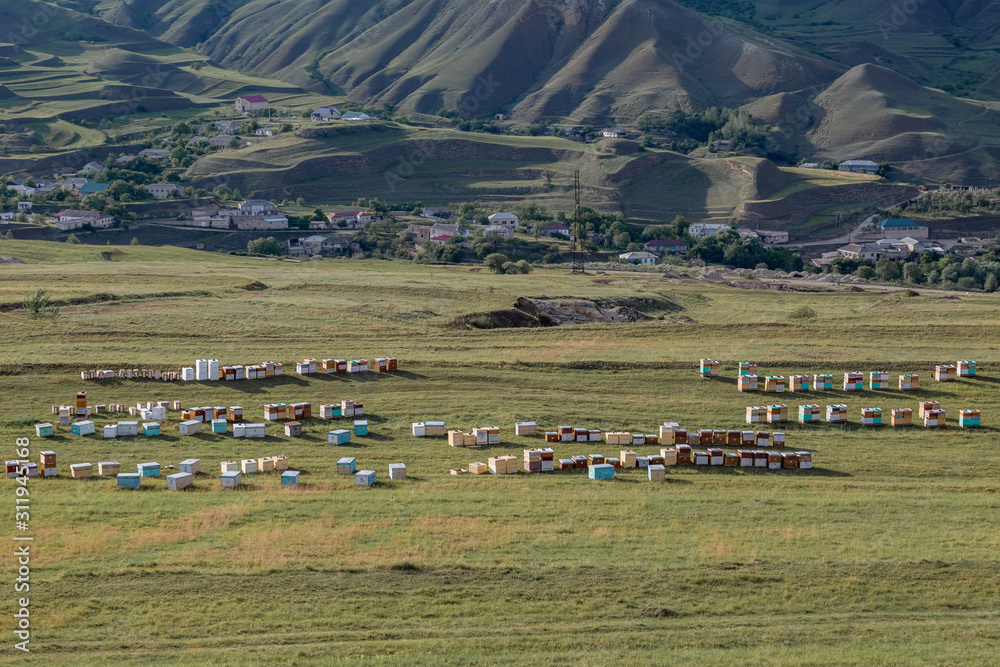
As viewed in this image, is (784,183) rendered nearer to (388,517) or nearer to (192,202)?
(192,202)

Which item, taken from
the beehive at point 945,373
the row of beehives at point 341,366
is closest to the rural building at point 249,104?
the row of beehives at point 341,366

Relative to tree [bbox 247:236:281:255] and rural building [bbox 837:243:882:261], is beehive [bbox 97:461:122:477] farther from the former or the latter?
rural building [bbox 837:243:882:261]

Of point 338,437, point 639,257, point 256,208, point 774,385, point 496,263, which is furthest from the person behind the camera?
point 256,208

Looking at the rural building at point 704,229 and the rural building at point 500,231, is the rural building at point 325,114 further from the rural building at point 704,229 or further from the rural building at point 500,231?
the rural building at point 704,229

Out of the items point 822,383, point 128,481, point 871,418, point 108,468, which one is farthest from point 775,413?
point 108,468

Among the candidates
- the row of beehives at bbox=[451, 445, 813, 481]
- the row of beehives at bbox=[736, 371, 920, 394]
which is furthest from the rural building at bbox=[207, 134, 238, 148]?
the row of beehives at bbox=[451, 445, 813, 481]

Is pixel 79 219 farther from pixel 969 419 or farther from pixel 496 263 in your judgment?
pixel 969 419
